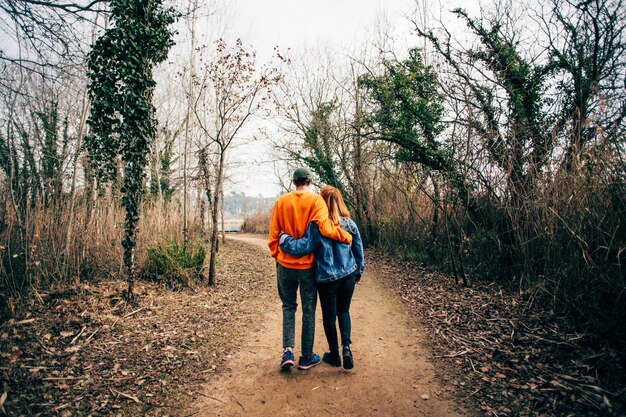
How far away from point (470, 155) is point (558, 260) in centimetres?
257

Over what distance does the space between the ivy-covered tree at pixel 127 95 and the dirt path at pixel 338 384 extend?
9.07 ft

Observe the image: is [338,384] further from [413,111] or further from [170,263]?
[413,111]

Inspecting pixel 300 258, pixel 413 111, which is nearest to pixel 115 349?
pixel 300 258

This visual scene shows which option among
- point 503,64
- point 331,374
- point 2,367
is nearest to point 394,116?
point 503,64

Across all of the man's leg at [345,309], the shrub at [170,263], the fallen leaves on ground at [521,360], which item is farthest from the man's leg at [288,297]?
the shrub at [170,263]

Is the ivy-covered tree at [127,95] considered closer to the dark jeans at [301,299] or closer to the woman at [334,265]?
the dark jeans at [301,299]

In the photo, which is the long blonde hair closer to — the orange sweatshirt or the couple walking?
the couple walking

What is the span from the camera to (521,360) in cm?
331

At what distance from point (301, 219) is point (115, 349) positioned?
2863mm

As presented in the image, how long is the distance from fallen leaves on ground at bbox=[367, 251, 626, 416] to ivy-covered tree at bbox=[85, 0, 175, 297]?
16.5ft

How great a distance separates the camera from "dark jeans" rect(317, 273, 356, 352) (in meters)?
3.28

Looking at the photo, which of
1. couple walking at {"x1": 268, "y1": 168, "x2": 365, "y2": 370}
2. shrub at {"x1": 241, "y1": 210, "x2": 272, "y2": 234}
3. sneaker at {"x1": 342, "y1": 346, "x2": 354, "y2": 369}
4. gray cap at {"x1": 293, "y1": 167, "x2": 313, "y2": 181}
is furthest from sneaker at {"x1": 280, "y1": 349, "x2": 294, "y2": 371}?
shrub at {"x1": 241, "y1": 210, "x2": 272, "y2": 234}

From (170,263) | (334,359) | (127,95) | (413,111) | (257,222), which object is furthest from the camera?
(257,222)

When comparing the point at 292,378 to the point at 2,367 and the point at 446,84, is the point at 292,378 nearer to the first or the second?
the point at 2,367
